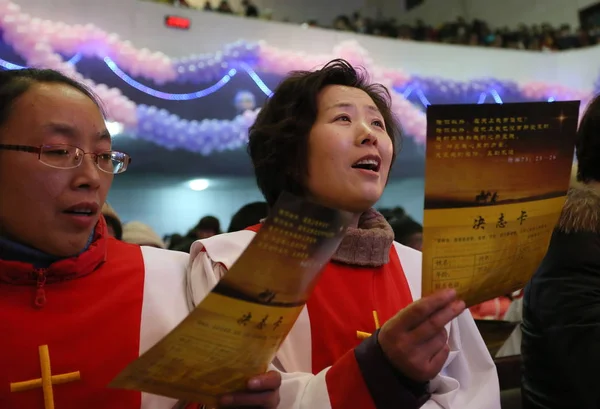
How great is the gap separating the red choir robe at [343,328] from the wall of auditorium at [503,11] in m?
8.84

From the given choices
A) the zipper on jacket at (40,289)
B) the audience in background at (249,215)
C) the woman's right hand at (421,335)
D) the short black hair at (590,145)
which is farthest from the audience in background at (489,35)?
the woman's right hand at (421,335)

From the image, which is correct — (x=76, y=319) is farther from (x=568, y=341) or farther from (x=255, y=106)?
(x=255, y=106)

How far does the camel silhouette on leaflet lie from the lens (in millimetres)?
744

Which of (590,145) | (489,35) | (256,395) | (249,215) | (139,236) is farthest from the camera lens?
(489,35)

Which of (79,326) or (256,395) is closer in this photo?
(256,395)

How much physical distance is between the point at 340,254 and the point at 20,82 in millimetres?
696

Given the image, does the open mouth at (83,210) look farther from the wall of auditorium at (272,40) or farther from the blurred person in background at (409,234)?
the wall of auditorium at (272,40)

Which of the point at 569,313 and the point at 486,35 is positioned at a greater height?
the point at 486,35

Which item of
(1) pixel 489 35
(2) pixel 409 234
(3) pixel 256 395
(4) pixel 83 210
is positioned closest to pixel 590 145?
(3) pixel 256 395

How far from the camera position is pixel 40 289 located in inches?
37.2

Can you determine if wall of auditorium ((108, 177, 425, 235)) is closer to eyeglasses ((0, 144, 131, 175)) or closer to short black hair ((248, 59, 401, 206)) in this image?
short black hair ((248, 59, 401, 206))

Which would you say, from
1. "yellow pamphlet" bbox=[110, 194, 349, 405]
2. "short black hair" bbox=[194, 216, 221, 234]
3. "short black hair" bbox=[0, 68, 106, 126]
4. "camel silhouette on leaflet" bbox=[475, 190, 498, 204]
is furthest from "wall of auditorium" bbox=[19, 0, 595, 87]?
"camel silhouette on leaflet" bbox=[475, 190, 498, 204]

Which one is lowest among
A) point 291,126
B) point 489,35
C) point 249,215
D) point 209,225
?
point 209,225

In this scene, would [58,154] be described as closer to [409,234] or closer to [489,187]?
[489,187]
